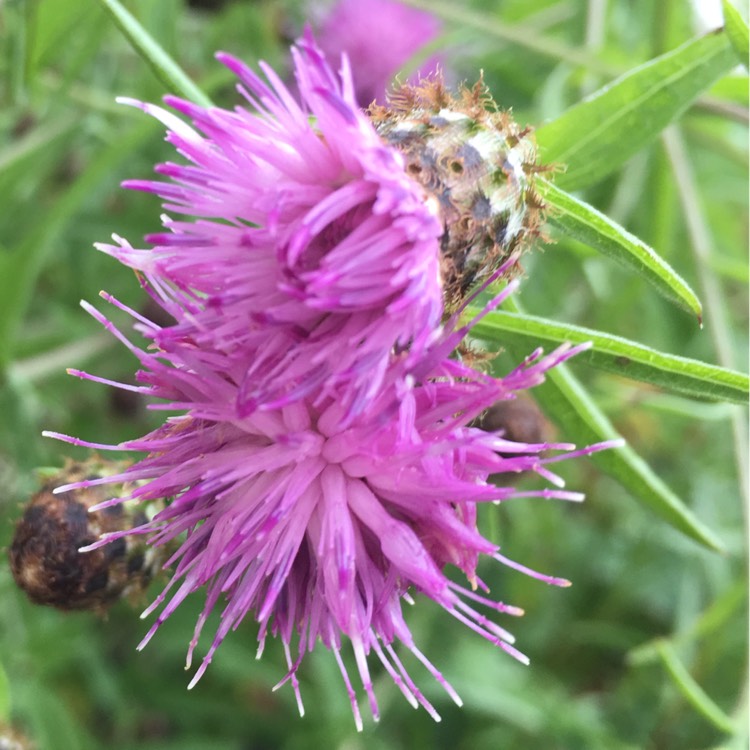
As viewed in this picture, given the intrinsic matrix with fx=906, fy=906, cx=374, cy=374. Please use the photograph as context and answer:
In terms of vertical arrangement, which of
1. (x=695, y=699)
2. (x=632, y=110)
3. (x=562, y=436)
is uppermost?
(x=632, y=110)

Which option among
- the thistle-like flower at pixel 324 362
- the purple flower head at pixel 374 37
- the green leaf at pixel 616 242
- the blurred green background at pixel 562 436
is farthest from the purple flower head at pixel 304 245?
the purple flower head at pixel 374 37

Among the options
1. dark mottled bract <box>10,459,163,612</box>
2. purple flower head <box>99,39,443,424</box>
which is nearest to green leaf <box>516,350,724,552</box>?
purple flower head <box>99,39,443,424</box>

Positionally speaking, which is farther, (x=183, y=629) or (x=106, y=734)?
(x=106, y=734)

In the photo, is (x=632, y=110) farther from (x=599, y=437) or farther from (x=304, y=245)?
(x=304, y=245)

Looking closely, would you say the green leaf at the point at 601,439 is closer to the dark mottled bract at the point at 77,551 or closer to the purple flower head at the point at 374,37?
the dark mottled bract at the point at 77,551

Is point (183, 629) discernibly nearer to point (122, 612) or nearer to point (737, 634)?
point (122, 612)

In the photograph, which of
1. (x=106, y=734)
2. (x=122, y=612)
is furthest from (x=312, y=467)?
(x=106, y=734)

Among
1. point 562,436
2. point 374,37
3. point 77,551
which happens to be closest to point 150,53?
point 77,551
